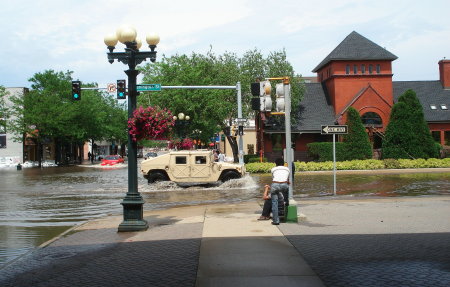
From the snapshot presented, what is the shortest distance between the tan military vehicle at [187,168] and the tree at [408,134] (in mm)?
19221

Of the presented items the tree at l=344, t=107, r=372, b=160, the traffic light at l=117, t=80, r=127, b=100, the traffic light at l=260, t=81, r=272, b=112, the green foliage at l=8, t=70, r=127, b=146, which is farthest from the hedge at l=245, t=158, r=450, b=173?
the green foliage at l=8, t=70, r=127, b=146

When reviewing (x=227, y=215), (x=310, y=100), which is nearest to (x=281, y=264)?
(x=227, y=215)

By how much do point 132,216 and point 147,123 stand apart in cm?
207

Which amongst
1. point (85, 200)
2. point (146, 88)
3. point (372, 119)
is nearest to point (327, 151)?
point (372, 119)

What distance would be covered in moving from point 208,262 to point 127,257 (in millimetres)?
1481

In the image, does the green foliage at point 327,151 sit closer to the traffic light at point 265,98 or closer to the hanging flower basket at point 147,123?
the traffic light at point 265,98

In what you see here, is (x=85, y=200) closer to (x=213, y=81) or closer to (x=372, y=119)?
(x=213, y=81)

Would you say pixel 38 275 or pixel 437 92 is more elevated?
pixel 437 92

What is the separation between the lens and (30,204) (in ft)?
55.4

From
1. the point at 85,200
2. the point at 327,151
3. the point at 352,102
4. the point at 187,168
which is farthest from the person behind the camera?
the point at 352,102

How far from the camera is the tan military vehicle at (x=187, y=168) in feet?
70.9

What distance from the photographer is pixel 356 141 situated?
37.0 meters

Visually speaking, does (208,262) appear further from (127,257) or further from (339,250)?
(339,250)

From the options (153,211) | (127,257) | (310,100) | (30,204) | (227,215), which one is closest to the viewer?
(127,257)
